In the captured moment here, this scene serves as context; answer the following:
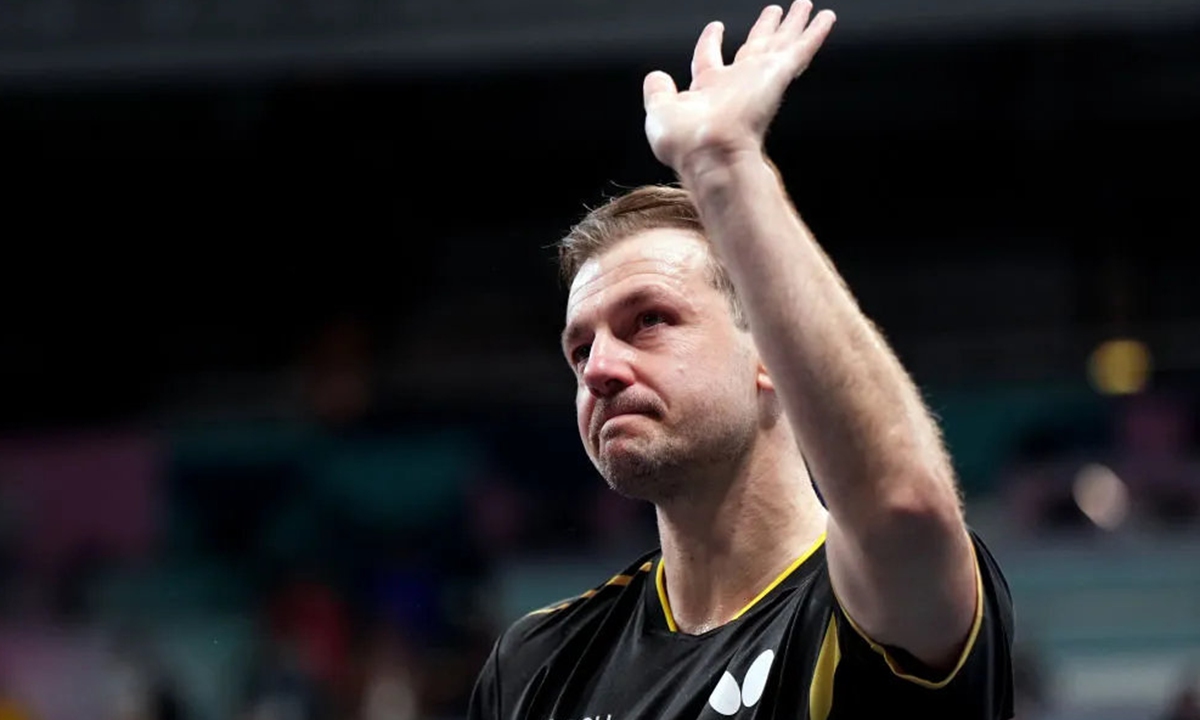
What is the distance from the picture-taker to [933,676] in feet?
6.88

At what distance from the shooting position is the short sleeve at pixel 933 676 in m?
2.09

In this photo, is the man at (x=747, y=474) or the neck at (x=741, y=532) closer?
the man at (x=747, y=474)

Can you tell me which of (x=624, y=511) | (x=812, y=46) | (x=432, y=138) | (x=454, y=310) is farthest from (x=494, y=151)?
(x=812, y=46)

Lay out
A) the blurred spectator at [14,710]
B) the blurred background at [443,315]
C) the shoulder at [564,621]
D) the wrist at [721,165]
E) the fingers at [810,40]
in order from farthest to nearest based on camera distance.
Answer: the blurred spectator at [14,710] → the blurred background at [443,315] → the shoulder at [564,621] → the fingers at [810,40] → the wrist at [721,165]

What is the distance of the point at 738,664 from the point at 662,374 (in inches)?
19.0

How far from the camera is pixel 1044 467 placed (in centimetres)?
949

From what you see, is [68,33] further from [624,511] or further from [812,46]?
[812,46]

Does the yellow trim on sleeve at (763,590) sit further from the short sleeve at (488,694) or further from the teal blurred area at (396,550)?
the teal blurred area at (396,550)

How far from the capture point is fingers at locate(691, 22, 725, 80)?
88.8 inches

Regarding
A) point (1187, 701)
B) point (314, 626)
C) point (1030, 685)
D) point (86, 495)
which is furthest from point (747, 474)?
point (86, 495)

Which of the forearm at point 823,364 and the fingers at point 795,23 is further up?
the fingers at point 795,23

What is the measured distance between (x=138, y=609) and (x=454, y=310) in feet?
9.16

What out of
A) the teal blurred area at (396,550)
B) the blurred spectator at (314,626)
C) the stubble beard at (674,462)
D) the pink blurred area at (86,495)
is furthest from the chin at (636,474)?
the pink blurred area at (86,495)

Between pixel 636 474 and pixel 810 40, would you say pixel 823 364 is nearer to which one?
pixel 810 40
